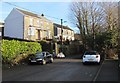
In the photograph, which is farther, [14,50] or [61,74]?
[14,50]

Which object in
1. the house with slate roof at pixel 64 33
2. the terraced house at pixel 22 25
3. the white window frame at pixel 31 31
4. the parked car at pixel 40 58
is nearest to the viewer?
the parked car at pixel 40 58

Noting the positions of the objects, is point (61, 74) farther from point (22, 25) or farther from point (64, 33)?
point (64, 33)

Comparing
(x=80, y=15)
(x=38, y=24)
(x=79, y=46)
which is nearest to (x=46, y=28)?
(x=38, y=24)

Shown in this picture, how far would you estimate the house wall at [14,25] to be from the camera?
214 ft

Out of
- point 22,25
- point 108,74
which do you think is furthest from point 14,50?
point 22,25

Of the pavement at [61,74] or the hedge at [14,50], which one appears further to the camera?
the hedge at [14,50]

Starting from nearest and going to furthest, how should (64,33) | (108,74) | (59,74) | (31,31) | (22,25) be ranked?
1. (59,74)
2. (108,74)
3. (22,25)
4. (31,31)
5. (64,33)

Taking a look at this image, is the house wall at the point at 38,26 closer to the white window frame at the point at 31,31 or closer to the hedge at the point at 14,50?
the white window frame at the point at 31,31

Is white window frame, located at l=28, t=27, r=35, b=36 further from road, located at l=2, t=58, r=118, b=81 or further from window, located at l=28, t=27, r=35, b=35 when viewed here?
road, located at l=2, t=58, r=118, b=81

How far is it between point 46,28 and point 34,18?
8.63 metres

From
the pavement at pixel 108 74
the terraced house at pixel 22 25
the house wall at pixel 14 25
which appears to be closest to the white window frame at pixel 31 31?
the terraced house at pixel 22 25

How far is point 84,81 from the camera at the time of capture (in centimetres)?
1576

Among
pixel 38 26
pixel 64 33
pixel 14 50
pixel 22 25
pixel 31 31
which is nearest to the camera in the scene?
pixel 14 50

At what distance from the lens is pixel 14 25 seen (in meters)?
66.5
